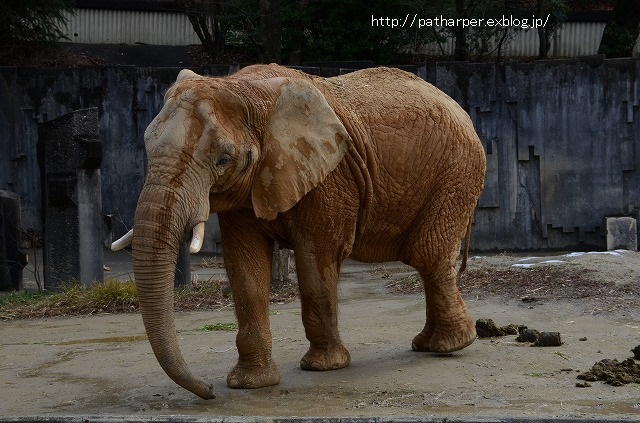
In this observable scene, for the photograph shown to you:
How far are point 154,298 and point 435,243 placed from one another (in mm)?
2544

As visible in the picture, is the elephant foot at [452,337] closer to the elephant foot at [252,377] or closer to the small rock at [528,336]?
the small rock at [528,336]

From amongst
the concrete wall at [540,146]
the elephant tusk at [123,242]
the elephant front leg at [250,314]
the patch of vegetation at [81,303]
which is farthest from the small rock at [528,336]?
the concrete wall at [540,146]

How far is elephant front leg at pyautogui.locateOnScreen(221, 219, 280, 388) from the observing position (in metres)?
6.86

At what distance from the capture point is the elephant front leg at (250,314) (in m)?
6.86

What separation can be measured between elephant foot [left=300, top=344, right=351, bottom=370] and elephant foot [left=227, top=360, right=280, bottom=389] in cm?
45

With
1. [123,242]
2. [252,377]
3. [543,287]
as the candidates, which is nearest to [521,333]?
[252,377]

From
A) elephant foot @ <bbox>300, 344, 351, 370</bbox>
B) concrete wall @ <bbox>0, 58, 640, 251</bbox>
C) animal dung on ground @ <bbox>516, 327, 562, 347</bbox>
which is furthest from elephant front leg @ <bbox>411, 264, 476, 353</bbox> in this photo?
concrete wall @ <bbox>0, 58, 640, 251</bbox>

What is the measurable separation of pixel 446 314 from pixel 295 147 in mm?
1887

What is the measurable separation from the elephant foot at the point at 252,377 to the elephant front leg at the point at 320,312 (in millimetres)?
452

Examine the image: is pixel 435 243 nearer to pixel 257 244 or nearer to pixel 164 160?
pixel 257 244

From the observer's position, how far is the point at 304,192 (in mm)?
6707

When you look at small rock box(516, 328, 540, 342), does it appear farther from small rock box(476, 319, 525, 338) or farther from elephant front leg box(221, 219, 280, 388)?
elephant front leg box(221, 219, 280, 388)

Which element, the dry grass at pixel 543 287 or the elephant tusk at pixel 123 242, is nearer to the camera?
the elephant tusk at pixel 123 242

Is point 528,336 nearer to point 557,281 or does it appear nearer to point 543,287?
point 543,287
